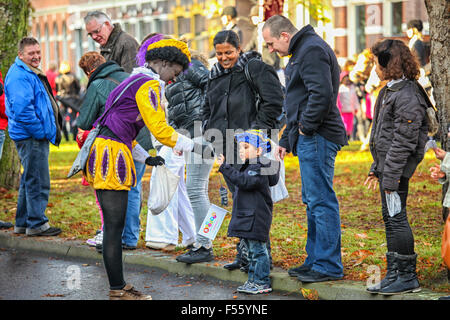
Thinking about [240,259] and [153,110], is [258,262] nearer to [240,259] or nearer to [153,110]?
[240,259]

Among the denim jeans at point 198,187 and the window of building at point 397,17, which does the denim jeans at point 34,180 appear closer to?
the denim jeans at point 198,187

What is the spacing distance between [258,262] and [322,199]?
73cm

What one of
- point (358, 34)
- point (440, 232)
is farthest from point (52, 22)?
point (440, 232)

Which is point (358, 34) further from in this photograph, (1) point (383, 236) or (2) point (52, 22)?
(2) point (52, 22)

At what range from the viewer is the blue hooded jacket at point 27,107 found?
9.23m

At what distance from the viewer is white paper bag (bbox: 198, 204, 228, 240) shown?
23.3ft

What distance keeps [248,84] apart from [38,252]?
3.33 meters

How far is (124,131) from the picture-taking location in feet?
20.9

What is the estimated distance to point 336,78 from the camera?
6.85 meters

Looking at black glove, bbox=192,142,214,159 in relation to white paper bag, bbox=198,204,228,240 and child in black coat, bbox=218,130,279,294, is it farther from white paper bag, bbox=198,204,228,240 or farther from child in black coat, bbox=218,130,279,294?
white paper bag, bbox=198,204,228,240

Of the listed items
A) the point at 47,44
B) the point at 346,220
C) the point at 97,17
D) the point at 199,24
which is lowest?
the point at 346,220

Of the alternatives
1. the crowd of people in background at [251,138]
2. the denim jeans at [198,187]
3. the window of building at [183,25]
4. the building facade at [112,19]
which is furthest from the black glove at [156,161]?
the window of building at [183,25]

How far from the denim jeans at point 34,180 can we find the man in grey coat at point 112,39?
127cm

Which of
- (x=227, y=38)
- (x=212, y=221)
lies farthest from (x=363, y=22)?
(x=212, y=221)
